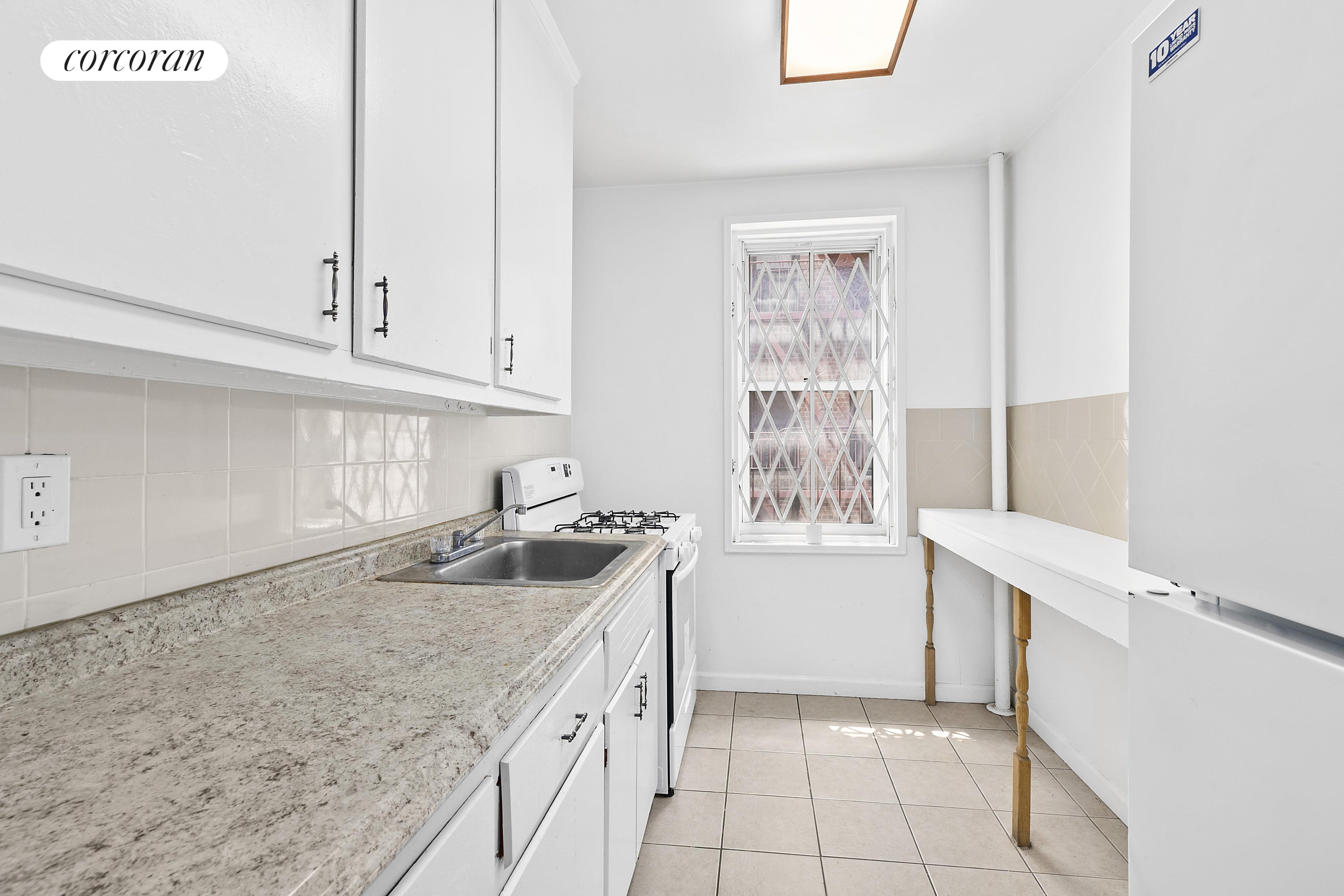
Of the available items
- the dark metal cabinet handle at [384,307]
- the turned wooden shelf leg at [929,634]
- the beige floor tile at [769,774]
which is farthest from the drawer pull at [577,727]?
the turned wooden shelf leg at [929,634]

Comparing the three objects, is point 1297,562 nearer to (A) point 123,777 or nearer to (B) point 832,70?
(A) point 123,777

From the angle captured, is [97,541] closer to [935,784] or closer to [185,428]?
[185,428]

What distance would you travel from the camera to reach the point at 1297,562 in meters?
0.59

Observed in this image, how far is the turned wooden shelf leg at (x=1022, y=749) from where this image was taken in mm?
1828

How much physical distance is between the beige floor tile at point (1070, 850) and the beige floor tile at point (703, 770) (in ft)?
3.01

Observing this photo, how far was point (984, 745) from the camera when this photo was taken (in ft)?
7.93

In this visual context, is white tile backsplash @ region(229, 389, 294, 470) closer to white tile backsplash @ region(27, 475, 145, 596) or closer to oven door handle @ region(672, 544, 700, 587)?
white tile backsplash @ region(27, 475, 145, 596)

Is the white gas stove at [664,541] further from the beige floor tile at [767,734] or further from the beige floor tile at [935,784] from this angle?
the beige floor tile at [935,784]

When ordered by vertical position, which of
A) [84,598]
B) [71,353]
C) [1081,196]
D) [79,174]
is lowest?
[84,598]

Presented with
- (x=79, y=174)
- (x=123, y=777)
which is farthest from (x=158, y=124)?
(x=123, y=777)

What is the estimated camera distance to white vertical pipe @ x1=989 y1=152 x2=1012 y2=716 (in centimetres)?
273

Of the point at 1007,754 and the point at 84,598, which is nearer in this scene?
the point at 84,598

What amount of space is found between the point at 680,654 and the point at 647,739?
0.50m

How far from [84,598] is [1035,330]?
2.99 m
